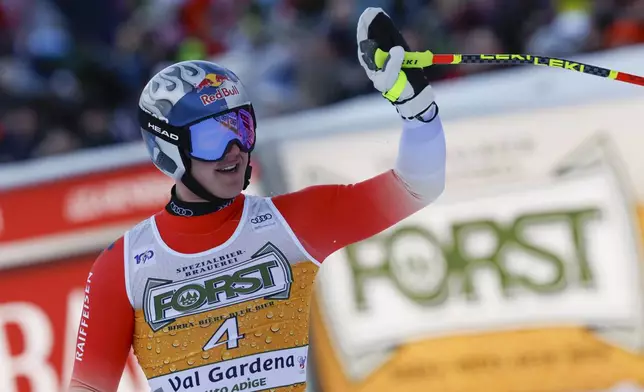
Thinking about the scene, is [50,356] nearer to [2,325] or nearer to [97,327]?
[2,325]

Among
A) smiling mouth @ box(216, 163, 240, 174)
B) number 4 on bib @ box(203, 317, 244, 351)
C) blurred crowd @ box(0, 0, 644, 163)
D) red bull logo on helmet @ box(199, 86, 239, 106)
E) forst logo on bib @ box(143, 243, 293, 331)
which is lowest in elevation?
number 4 on bib @ box(203, 317, 244, 351)

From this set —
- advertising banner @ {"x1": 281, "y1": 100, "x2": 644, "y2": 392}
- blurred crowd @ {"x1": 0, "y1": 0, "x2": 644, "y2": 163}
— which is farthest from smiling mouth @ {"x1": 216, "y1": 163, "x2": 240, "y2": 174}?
blurred crowd @ {"x1": 0, "y1": 0, "x2": 644, "y2": 163}

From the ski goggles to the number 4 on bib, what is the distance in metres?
0.51

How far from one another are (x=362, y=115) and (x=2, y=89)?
13.8 ft

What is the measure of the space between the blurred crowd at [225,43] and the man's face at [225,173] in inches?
155

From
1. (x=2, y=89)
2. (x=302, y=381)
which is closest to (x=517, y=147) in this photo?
(x=302, y=381)

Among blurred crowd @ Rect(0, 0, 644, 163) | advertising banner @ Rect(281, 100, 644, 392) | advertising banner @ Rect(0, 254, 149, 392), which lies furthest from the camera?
blurred crowd @ Rect(0, 0, 644, 163)

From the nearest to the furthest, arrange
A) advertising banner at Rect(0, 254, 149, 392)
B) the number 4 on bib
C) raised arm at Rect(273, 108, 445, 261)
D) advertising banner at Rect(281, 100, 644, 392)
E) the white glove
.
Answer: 1. the white glove
2. raised arm at Rect(273, 108, 445, 261)
3. the number 4 on bib
4. advertising banner at Rect(281, 100, 644, 392)
5. advertising banner at Rect(0, 254, 149, 392)

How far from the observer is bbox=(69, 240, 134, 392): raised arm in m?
3.63

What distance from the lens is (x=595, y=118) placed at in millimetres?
6039

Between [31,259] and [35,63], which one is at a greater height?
[35,63]

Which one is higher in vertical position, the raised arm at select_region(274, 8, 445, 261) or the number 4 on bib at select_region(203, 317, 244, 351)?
the raised arm at select_region(274, 8, 445, 261)

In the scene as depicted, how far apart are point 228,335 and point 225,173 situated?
505 mm

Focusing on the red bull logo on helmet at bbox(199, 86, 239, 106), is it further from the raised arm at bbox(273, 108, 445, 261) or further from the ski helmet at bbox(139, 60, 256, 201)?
the raised arm at bbox(273, 108, 445, 261)
